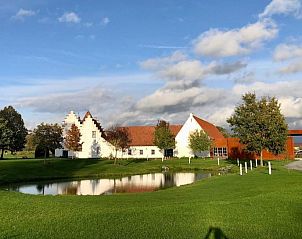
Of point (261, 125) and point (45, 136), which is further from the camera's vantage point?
point (45, 136)

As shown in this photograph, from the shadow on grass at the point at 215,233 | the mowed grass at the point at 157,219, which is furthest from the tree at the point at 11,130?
the shadow on grass at the point at 215,233

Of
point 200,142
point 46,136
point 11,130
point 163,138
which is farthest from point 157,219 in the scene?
point 11,130

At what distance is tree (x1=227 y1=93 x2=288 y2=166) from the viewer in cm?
4266

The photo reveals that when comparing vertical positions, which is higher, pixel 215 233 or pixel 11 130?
pixel 11 130

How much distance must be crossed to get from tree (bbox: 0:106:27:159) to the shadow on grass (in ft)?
228

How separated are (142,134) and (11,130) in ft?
92.4

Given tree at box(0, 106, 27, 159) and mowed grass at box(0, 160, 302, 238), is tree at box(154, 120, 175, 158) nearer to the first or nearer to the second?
tree at box(0, 106, 27, 159)

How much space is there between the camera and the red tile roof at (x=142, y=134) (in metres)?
83.4

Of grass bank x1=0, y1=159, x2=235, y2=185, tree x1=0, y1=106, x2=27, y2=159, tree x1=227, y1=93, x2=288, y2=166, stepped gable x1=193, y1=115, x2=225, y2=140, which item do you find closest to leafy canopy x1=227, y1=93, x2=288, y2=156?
tree x1=227, y1=93, x2=288, y2=166

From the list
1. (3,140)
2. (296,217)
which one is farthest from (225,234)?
(3,140)

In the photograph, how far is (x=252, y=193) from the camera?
786 inches

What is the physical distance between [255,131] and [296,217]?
30607mm

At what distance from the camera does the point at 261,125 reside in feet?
142

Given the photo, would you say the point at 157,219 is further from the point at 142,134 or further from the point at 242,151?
the point at 142,134
